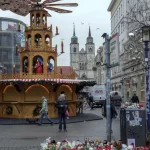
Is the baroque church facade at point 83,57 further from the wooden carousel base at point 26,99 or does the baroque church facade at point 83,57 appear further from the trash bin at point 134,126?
the trash bin at point 134,126

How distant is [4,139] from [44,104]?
242 inches

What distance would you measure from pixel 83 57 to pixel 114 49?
168 meters

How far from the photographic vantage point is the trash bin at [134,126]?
34.4ft

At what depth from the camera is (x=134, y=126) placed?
1059 cm

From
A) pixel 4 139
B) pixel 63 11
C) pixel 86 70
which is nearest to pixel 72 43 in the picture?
pixel 86 70

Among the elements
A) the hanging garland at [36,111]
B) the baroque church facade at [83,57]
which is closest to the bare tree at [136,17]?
the hanging garland at [36,111]

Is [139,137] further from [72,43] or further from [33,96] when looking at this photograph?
[72,43]

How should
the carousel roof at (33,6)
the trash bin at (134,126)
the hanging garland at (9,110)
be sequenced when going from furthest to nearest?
1. the carousel roof at (33,6)
2. the hanging garland at (9,110)
3. the trash bin at (134,126)

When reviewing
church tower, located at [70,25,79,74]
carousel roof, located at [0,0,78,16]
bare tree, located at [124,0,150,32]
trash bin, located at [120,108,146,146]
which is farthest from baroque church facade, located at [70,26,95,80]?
trash bin, located at [120,108,146,146]

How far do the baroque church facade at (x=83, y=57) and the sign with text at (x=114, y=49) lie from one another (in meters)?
156

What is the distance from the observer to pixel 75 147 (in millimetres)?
7754

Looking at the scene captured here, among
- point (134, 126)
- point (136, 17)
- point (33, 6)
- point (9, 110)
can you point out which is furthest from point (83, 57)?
point (134, 126)

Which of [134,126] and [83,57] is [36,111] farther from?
[83,57]

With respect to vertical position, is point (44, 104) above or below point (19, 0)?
below
